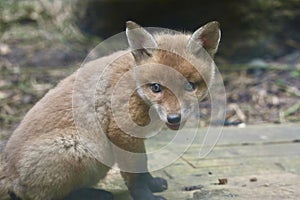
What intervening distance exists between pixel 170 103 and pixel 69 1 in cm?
668

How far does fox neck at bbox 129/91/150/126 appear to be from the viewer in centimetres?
413

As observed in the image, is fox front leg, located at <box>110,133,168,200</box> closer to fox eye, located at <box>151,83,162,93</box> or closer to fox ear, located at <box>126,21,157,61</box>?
fox eye, located at <box>151,83,162,93</box>

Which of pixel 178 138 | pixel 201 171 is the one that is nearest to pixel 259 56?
pixel 178 138

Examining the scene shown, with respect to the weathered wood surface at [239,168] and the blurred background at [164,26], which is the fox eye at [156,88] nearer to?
the weathered wood surface at [239,168]

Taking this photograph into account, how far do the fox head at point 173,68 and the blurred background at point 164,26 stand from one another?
319 cm

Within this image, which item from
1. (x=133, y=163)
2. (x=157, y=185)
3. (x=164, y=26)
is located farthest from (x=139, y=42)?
(x=164, y=26)

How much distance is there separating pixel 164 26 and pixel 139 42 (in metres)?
5.43

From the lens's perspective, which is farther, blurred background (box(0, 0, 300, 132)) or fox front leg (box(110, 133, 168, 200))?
blurred background (box(0, 0, 300, 132))

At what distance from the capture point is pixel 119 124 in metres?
4.09

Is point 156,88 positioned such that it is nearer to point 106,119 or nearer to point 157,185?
point 106,119

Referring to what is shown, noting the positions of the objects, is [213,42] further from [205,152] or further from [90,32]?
[90,32]

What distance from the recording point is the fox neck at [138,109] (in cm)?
413

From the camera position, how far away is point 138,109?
4.14 m

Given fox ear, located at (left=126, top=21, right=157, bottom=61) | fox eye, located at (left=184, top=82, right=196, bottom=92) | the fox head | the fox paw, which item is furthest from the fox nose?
the fox paw
